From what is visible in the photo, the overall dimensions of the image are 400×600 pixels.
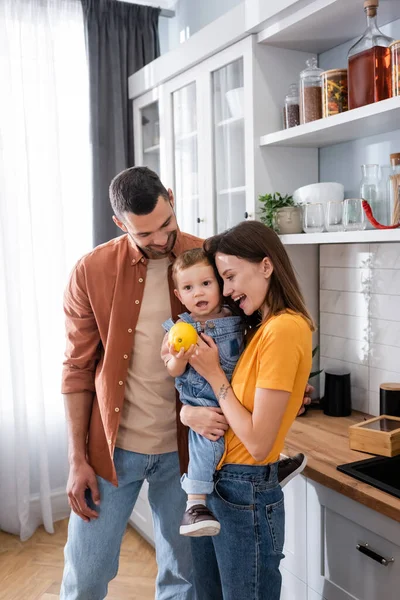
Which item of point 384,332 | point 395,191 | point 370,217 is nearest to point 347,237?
point 370,217

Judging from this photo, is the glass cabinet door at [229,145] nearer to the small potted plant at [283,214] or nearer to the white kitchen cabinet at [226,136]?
the white kitchen cabinet at [226,136]

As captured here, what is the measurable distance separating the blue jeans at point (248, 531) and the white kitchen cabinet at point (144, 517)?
1465mm

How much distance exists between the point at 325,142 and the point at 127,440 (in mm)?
1340

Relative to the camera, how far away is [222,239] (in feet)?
4.95

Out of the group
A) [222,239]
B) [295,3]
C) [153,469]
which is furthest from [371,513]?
[295,3]

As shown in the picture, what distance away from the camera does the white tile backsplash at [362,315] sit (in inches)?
83.0

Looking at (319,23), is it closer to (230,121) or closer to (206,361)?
(230,121)

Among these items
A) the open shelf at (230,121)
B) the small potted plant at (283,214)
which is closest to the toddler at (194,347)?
the small potted plant at (283,214)

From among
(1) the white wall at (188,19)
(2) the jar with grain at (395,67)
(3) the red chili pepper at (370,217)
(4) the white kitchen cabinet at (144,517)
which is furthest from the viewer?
(1) the white wall at (188,19)

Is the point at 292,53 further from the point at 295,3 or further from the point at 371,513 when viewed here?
the point at 371,513

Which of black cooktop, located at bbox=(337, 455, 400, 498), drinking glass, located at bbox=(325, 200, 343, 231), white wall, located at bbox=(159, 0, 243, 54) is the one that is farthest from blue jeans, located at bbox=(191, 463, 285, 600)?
white wall, located at bbox=(159, 0, 243, 54)

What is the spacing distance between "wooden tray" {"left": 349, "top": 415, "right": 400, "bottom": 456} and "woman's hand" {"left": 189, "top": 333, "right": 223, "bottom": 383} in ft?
1.96

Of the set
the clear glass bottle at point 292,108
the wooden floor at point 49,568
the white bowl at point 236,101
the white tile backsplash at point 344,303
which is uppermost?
the white bowl at point 236,101

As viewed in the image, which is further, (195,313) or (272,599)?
(195,313)
